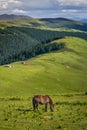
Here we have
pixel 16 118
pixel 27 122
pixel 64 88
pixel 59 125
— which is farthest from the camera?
pixel 64 88

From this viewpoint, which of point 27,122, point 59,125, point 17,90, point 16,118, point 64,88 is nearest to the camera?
point 59,125

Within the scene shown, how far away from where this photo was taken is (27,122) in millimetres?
31625

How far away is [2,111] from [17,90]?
280 feet

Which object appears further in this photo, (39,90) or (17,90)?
(39,90)

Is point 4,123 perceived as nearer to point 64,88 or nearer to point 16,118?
point 16,118

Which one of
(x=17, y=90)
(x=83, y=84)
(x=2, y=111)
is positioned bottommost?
(x=83, y=84)

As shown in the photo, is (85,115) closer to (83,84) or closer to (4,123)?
(4,123)

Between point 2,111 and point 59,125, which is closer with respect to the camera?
point 59,125

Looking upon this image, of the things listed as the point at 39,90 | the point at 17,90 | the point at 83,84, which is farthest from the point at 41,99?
the point at 83,84

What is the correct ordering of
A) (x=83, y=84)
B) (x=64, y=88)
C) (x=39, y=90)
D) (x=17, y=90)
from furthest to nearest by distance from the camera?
(x=83, y=84)
(x=64, y=88)
(x=39, y=90)
(x=17, y=90)

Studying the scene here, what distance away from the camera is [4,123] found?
31.2 m

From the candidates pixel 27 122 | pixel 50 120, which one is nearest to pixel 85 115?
pixel 50 120

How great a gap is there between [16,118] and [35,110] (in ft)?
15.4

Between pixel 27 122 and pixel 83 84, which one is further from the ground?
pixel 27 122
